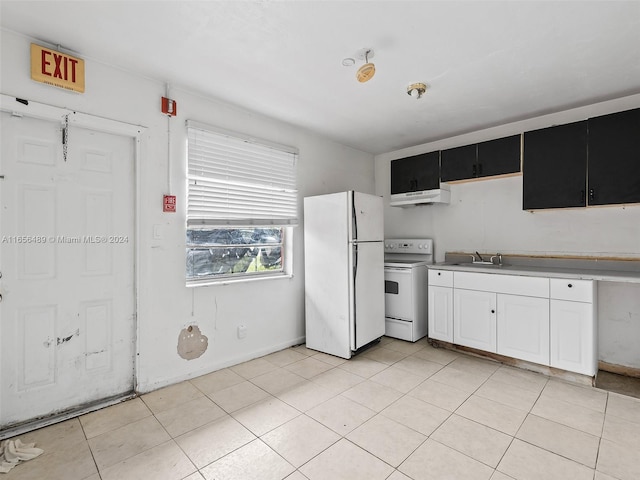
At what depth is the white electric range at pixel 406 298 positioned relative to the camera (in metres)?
3.82

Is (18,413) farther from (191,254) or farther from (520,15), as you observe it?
(520,15)

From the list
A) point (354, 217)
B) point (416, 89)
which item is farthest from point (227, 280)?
point (416, 89)

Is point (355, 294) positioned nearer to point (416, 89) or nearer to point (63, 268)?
point (416, 89)

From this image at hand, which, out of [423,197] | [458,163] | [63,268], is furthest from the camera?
[423,197]

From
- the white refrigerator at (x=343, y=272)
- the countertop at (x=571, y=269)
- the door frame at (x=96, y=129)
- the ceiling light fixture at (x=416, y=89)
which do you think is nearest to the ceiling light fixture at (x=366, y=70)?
the ceiling light fixture at (x=416, y=89)

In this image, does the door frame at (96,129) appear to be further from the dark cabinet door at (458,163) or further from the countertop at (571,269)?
the dark cabinet door at (458,163)

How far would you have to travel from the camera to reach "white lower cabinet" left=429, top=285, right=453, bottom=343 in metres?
3.48

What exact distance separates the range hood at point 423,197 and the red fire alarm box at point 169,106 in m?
2.88

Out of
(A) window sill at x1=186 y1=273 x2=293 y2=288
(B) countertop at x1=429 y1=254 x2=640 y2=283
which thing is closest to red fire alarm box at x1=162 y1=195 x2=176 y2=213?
(A) window sill at x1=186 y1=273 x2=293 y2=288

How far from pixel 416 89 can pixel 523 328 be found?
7.98 ft

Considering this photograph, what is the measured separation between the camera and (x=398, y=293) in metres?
3.93

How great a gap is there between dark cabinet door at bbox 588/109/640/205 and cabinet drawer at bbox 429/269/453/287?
1426 millimetres

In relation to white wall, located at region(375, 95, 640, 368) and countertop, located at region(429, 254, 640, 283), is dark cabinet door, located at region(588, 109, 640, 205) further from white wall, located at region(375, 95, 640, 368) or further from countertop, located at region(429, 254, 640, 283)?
countertop, located at region(429, 254, 640, 283)

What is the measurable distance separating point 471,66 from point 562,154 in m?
1.44
